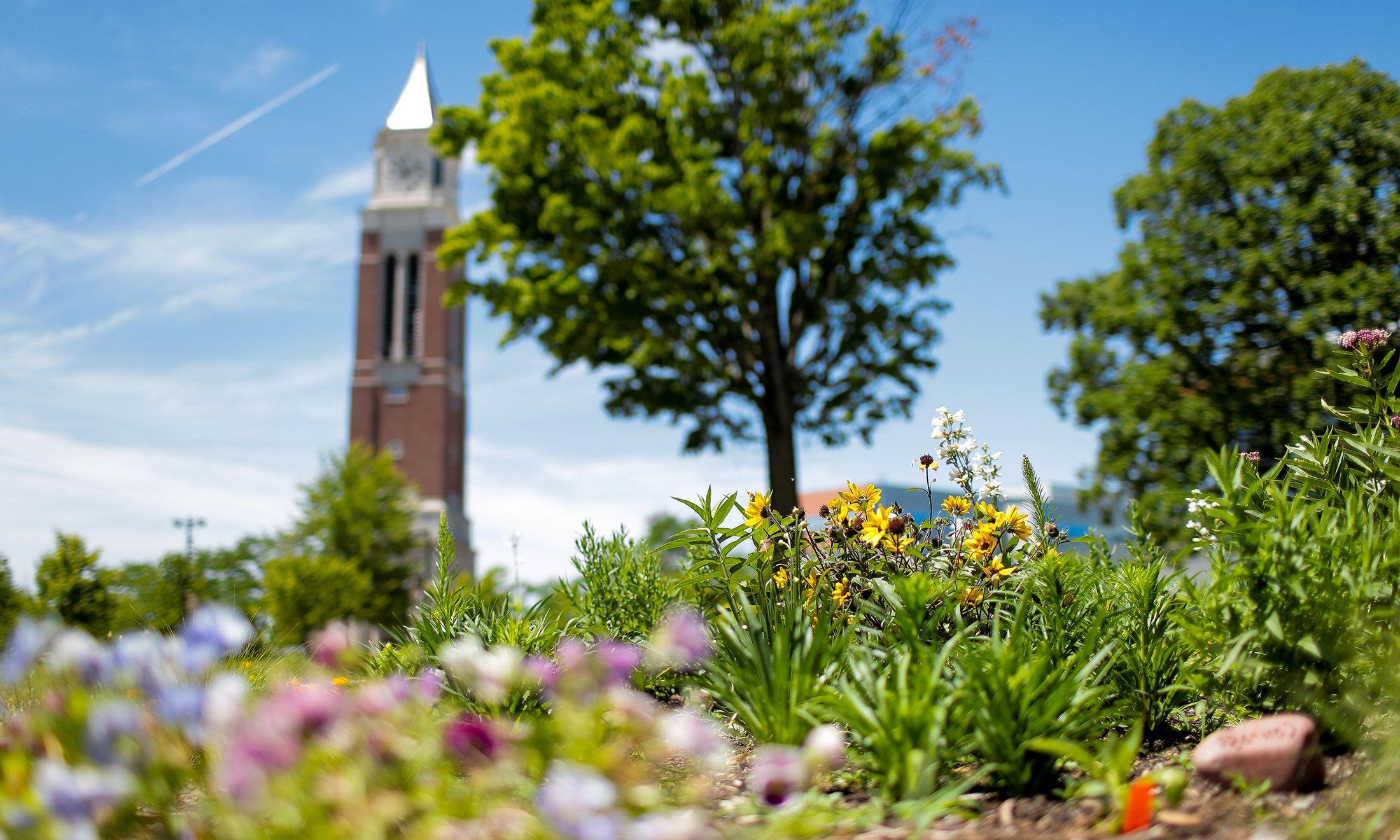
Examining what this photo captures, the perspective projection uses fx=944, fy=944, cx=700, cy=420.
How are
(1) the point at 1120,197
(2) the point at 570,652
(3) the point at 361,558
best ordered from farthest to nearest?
(3) the point at 361,558, (1) the point at 1120,197, (2) the point at 570,652

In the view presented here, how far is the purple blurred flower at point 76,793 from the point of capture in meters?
1.88

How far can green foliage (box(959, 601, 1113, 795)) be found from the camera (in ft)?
9.36

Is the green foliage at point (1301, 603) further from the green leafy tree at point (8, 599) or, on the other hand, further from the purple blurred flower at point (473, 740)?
the green leafy tree at point (8, 599)

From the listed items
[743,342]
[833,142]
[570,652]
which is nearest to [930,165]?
[833,142]

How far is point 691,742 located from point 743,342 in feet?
49.3

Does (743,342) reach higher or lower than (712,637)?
higher

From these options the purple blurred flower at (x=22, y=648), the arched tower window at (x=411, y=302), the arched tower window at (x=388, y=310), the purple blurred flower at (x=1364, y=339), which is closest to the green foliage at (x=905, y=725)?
the purple blurred flower at (x=22, y=648)

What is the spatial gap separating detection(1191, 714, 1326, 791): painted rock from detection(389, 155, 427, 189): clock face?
189 ft

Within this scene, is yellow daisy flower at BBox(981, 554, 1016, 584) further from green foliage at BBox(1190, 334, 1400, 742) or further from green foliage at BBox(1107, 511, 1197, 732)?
green foliage at BBox(1190, 334, 1400, 742)

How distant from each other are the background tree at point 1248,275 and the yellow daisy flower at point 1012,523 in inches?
521

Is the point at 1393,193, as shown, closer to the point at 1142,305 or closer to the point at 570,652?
the point at 1142,305

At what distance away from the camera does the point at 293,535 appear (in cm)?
2856

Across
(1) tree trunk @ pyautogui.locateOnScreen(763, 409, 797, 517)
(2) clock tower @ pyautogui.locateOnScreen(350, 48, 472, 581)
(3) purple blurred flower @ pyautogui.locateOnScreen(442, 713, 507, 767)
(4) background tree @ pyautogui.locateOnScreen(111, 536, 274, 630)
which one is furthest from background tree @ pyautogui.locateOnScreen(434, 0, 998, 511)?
(2) clock tower @ pyautogui.locateOnScreen(350, 48, 472, 581)

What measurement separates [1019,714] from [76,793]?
96.3 inches
